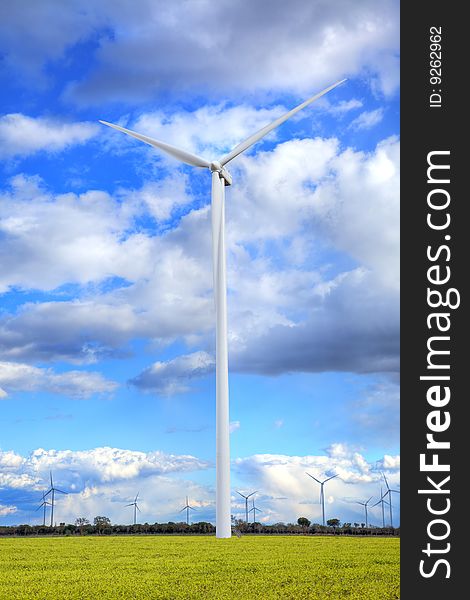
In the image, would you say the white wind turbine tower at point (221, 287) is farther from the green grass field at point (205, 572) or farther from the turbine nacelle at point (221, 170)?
the green grass field at point (205, 572)

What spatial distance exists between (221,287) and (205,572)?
17748mm

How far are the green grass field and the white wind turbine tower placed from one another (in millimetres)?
3677

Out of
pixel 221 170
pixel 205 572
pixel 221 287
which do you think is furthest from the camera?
pixel 221 170

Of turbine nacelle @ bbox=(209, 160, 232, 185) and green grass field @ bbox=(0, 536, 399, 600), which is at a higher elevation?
turbine nacelle @ bbox=(209, 160, 232, 185)

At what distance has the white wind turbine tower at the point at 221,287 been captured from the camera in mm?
33688

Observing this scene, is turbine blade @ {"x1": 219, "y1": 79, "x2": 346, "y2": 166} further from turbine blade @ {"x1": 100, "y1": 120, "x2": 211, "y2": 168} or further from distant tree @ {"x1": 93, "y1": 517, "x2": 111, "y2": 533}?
distant tree @ {"x1": 93, "y1": 517, "x2": 111, "y2": 533}

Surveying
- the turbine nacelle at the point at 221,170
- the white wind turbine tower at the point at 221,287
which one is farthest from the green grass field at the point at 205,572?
the turbine nacelle at the point at 221,170

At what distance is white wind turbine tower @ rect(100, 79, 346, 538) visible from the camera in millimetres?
33688

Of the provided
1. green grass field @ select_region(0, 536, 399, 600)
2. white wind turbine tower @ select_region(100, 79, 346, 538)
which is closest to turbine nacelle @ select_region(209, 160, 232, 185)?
white wind turbine tower @ select_region(100, 79, 346, 538)

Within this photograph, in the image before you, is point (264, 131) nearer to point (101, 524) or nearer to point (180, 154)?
point (180, 154)

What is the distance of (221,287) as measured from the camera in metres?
36.3

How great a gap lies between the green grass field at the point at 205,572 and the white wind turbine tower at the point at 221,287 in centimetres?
368

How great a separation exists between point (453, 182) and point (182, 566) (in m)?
14.5

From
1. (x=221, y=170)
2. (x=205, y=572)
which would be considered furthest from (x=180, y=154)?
(x=205, y=572)
